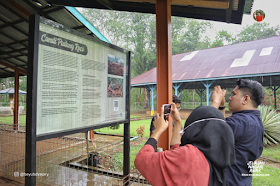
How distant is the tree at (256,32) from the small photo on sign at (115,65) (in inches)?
1619

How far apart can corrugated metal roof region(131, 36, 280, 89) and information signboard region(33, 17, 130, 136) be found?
10628mm

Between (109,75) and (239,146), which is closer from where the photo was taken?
(239,146)

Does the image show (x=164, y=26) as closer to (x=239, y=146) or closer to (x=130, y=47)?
(x=239, y=146)

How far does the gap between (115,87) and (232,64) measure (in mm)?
12060

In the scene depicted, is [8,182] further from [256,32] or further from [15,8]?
[256,32]

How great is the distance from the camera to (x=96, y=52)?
6.91 feet

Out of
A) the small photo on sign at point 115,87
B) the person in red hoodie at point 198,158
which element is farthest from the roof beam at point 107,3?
the person in red hoodie at point 198,158

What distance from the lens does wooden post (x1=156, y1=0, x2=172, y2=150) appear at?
8.13ft

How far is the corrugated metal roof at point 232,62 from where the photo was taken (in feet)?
35.3

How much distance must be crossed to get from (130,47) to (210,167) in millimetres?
36142

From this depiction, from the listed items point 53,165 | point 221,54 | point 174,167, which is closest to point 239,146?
point 174,167

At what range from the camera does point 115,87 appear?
7.86 feet

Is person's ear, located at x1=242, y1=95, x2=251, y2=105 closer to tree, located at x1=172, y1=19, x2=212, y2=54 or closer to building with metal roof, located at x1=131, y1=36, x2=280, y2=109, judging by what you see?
building with metal roof, located at x1=131, y1=36, x2=280, y2=109

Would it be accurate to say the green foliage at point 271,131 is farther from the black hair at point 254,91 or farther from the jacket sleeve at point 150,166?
the jacket sleeve at point 150,166
